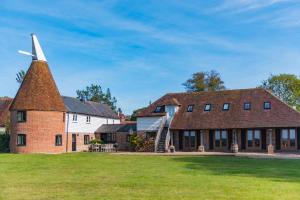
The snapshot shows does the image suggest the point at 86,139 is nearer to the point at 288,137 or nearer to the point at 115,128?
the point at 115,128

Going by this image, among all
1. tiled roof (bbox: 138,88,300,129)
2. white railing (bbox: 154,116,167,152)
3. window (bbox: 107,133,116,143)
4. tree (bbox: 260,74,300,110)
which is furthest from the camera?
tree (bbox: 260,74,300,110)

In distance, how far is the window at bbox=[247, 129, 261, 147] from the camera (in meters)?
40.0

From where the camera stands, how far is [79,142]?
1908 inches

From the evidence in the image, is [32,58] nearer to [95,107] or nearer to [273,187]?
[95,107]

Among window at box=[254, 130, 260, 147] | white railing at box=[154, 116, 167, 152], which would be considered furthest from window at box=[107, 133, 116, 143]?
window at box=[254, 130, 260, 147]

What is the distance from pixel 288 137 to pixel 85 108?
2470cm

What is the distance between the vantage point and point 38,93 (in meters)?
41.6

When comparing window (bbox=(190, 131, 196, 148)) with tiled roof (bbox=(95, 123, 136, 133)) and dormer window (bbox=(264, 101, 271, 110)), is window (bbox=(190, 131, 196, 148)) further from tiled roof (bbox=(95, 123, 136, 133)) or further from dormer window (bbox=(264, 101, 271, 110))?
tiled roof (bbox=(95, 123, 136, 133))

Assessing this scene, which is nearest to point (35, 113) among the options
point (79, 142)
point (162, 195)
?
point (79, 142)

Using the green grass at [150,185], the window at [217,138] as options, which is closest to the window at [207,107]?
the window at [217,138]

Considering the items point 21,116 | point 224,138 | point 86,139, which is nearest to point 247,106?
point 224,138

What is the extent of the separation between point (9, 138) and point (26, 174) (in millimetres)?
25804

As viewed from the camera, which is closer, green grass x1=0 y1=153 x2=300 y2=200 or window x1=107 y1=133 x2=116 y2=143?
green grass x1=0 y1=153 x2=300 y2=200

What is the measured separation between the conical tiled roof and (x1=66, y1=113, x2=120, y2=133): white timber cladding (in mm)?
3542
